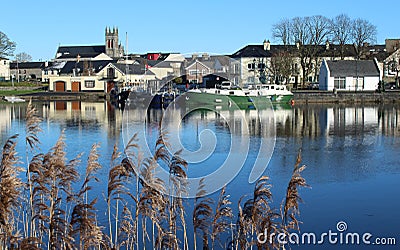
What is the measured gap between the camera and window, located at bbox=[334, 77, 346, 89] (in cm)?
5249

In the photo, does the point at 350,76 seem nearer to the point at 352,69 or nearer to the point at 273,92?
the point at 352,69

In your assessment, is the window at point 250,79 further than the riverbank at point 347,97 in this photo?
Yes

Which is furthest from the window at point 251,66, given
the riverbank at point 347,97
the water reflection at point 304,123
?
the water reflection at point 304,123

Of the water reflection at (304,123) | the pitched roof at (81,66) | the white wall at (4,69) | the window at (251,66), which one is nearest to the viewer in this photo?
the water reflection at (304,123)

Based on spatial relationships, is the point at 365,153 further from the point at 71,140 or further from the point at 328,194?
the point at 71,140

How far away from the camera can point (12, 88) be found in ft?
207

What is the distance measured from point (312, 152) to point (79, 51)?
82.6 meters

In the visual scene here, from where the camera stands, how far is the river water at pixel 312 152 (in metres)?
11.0

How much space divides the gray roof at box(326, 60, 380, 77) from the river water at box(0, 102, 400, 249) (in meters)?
16.8

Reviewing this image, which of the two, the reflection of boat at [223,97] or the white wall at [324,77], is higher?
the white wall at [324,77]

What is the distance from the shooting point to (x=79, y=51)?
9638 centimetres

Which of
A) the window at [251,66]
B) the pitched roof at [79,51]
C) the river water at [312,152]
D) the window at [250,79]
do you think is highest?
the pitched roof at [79,51]

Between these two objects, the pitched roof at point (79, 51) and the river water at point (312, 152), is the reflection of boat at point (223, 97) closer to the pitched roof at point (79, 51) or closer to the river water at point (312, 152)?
the river water at point (312, 152)

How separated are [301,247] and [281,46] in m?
56.5
